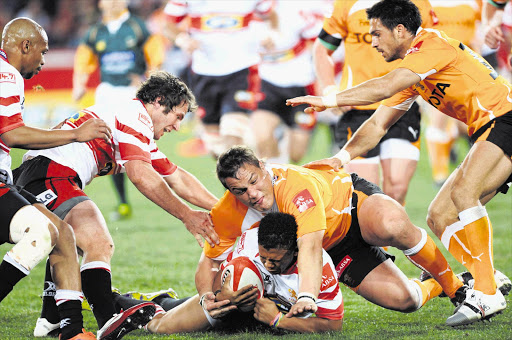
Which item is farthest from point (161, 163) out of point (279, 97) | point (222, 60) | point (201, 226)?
point (279, 97)

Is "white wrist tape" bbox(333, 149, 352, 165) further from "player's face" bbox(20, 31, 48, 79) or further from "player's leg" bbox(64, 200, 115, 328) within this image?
"player's face" bbox(20, 31, 48, 79)

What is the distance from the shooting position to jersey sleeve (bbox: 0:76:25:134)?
4.29 m

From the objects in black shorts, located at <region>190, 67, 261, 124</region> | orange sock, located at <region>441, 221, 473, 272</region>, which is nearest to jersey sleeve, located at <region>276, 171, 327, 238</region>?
orange sock, located at <region>441, 221, 473, 272</region>

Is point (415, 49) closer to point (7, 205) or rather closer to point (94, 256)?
point (94, 256)

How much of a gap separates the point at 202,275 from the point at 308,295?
0.97 m

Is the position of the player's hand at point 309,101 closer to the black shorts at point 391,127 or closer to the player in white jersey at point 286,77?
the black shorts at point 391,127

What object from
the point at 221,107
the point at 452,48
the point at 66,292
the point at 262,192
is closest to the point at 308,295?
the point at 262,192

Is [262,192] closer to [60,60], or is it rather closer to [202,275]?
[202,275]

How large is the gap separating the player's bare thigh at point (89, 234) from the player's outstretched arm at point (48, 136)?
61 cm

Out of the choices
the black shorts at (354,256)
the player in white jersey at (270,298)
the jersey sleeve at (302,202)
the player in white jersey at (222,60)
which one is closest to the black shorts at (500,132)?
the black shorts at (354,256)

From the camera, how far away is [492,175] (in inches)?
196

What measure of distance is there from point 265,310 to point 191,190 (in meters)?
1.30

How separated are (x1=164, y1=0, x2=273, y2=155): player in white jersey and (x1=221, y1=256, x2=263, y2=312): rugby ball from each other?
4.86 meters

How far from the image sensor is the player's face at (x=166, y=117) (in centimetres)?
518
